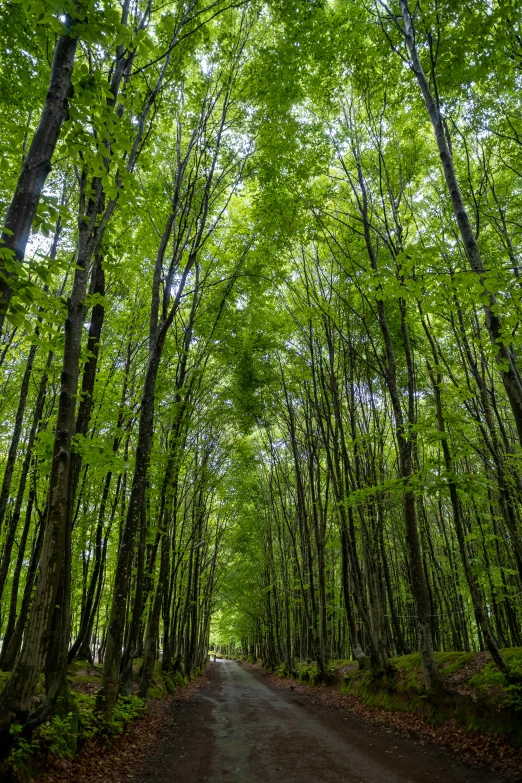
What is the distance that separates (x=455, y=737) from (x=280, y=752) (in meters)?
3.14

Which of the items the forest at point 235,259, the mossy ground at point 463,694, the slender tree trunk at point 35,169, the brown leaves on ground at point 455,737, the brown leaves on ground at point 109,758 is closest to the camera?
the slender tree trunk at point 35,169

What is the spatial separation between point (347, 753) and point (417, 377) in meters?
12.0

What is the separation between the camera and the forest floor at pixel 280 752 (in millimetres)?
6000

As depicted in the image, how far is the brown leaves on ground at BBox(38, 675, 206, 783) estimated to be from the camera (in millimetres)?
5301

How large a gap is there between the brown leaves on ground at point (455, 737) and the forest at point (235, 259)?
919 mm

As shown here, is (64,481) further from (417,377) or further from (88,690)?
(417,377)

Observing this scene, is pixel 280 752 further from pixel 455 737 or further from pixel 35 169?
pixel 35 169

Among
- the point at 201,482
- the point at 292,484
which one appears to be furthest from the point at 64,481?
the point at 292,484

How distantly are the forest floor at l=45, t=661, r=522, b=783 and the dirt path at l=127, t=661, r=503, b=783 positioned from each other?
1 cm

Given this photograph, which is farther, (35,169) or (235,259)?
(235,259)

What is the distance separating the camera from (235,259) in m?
14.4

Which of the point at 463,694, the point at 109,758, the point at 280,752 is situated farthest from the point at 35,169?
the point at 463,694

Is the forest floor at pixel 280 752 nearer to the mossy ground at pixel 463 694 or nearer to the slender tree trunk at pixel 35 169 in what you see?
the mossy ground at pixel 463 694

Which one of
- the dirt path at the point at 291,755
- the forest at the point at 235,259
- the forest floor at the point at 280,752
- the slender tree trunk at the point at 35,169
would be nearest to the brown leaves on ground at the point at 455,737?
the forest floor at the point at 280,752
